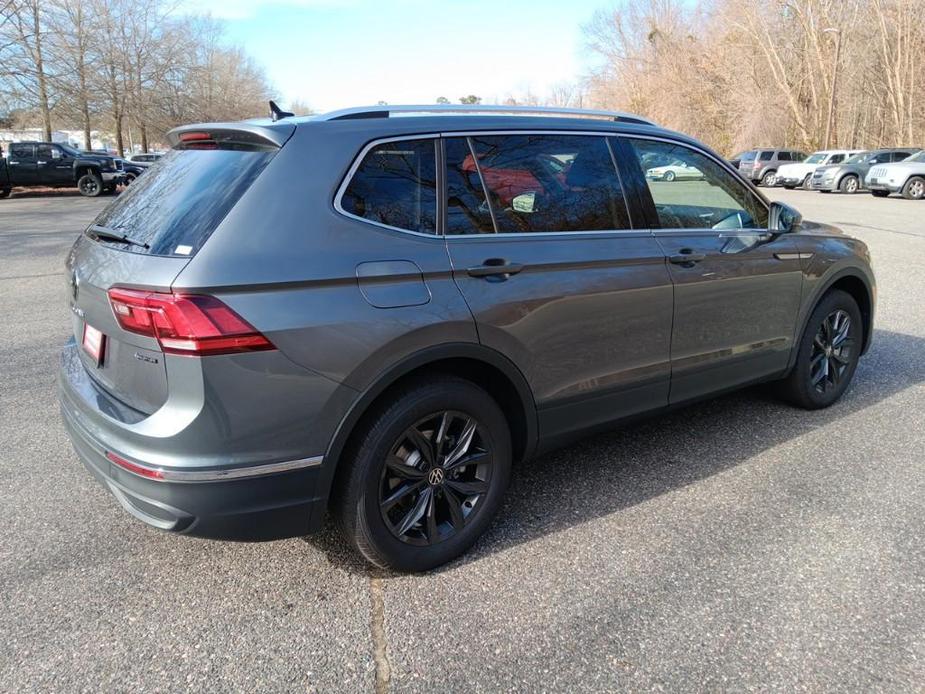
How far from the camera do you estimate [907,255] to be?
37.3 ft

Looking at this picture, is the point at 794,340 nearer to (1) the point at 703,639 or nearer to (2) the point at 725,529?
(2) the point at 725,529

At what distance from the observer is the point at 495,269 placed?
9.38ft

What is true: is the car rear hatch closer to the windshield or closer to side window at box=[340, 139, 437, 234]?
side window at box=[340, 139, 437, 234]

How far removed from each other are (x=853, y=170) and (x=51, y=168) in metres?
31.1

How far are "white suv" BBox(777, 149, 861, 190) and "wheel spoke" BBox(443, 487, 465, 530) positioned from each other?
32837mm

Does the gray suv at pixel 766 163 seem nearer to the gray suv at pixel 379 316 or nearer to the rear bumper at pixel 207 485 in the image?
the gray suv at pixel 379 316

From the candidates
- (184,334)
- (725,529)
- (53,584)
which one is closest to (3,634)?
(53,584)

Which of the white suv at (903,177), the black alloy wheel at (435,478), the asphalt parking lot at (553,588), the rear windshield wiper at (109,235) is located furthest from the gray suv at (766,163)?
the rear windshield wiper at (109,235)

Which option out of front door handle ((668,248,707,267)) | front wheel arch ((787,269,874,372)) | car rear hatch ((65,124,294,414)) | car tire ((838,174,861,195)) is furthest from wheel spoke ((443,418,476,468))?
car tire ((838,174,861,195))

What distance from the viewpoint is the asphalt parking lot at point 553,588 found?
2342 millimetres

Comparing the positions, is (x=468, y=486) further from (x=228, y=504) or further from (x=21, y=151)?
(x=21, y=151)

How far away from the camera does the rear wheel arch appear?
253 centimetres

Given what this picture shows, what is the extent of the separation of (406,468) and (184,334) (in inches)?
38.8

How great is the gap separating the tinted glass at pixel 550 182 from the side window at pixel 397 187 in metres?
0.28
